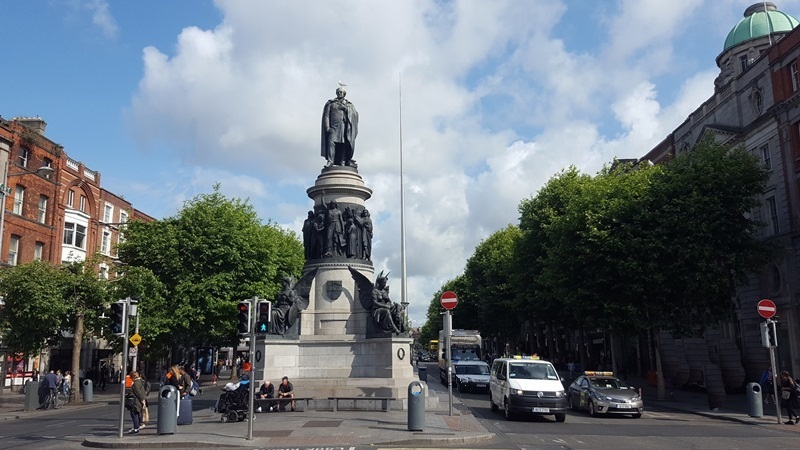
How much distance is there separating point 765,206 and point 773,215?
804 mm

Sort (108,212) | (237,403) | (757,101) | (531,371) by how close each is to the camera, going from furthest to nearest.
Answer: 1. (108,212)
2. (757,101)
3. (531,371)
4. (237,403)

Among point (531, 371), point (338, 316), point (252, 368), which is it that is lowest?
point (531, 371)

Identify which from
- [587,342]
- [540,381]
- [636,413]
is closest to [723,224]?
[636,413]

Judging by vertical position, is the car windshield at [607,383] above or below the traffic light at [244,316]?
below

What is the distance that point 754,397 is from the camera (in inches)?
900

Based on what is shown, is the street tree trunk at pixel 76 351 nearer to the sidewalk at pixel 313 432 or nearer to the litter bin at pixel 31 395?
the litter bin at pixel 31 395

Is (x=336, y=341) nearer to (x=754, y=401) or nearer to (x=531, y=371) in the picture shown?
(x=531, y=371)

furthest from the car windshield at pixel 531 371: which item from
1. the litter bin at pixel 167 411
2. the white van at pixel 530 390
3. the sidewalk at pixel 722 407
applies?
the litter bin at pixel 167 411

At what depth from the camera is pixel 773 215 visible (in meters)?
36.6

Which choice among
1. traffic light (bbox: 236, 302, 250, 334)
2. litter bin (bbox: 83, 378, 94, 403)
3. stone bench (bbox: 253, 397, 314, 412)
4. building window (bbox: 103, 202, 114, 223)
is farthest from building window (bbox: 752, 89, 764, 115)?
building window (bbox: 103, 202, 114, 223)

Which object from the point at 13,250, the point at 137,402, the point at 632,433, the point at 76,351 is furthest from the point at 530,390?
the point at 13,250

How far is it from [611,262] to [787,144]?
13.8 metres

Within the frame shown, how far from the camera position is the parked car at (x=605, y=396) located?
2192cm

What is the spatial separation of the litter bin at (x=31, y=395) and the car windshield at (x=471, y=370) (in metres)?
20.6
